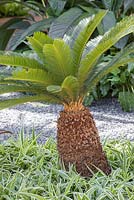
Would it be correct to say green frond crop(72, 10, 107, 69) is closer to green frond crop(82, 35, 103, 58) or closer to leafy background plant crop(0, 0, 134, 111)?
green frond crop(82, 35, 103, 58)

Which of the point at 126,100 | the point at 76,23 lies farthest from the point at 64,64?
the point at 76,23

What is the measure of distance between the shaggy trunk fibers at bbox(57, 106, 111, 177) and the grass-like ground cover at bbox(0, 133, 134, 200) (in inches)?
2.3

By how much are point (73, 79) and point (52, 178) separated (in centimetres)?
64

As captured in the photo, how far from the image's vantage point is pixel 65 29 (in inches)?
172

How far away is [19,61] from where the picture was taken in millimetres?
2098

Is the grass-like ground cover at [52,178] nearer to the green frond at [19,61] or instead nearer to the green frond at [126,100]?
the green frond at [19,61]

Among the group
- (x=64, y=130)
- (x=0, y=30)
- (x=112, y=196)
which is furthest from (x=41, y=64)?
(x=0, y=30)

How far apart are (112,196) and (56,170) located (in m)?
0.41

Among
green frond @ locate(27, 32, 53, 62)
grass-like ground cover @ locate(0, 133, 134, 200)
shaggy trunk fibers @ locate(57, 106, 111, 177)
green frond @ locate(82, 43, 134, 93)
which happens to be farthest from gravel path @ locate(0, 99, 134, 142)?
green frond @ locate(27, 32, 53, 62)

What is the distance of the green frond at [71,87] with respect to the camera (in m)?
1.97

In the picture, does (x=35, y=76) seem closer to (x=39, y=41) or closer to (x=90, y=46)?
(x=39, y=41)

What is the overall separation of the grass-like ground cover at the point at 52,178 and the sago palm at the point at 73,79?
97 mm

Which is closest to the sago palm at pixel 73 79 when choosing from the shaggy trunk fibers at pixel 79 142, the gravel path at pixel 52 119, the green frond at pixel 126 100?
the shaggy trunk fibers at pixel 79 142

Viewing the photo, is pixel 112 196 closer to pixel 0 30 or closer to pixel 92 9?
pixel 92 9
